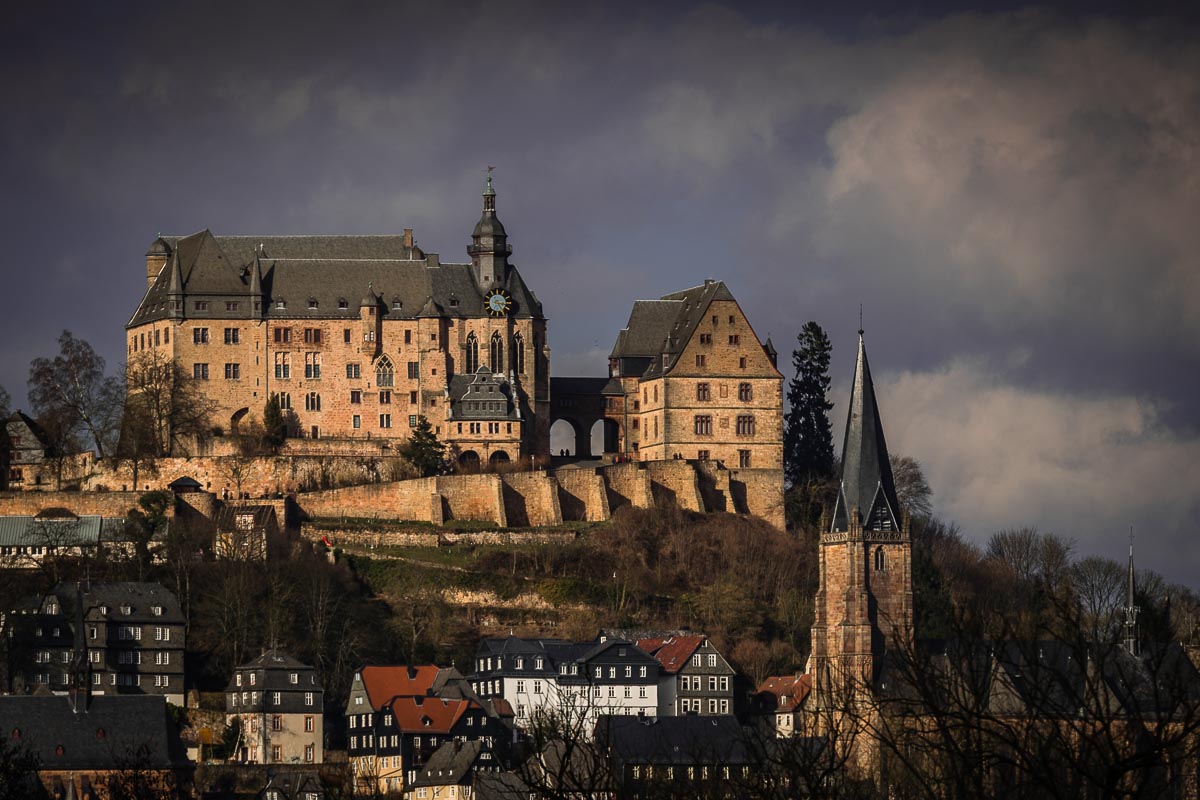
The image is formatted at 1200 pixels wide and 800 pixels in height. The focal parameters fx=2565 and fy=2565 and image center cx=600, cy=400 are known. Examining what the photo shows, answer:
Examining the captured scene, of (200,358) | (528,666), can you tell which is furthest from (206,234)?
(528,666)

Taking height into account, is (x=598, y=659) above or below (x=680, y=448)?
below

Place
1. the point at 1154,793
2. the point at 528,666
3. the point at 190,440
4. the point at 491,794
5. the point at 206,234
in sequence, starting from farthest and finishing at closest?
1. the point at 206,234
2. the point at 190,440
3. the point at 528,666
4. the point at 491,794
5. the point at 1154,793

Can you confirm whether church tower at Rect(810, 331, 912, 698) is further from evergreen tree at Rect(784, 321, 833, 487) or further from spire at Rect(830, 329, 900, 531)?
evergreen tree at Rect(784, 321, 833, 487)

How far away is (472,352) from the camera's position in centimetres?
10244

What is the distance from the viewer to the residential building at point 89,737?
67188 mm

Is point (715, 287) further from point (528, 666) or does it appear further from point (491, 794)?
point (491, 794)

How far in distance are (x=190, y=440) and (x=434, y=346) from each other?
1035 centimetres

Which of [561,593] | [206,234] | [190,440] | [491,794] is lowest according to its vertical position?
[491,794]

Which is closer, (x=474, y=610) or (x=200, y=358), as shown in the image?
(x=474, y=610)

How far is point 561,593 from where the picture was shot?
88.2 metres

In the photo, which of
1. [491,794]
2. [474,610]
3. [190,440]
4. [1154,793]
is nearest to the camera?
[1154,793]

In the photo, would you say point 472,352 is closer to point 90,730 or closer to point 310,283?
point 310,283

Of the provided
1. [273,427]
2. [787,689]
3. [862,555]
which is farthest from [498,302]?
[862,555]

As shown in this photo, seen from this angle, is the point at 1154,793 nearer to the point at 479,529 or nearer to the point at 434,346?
the point at 479,529
